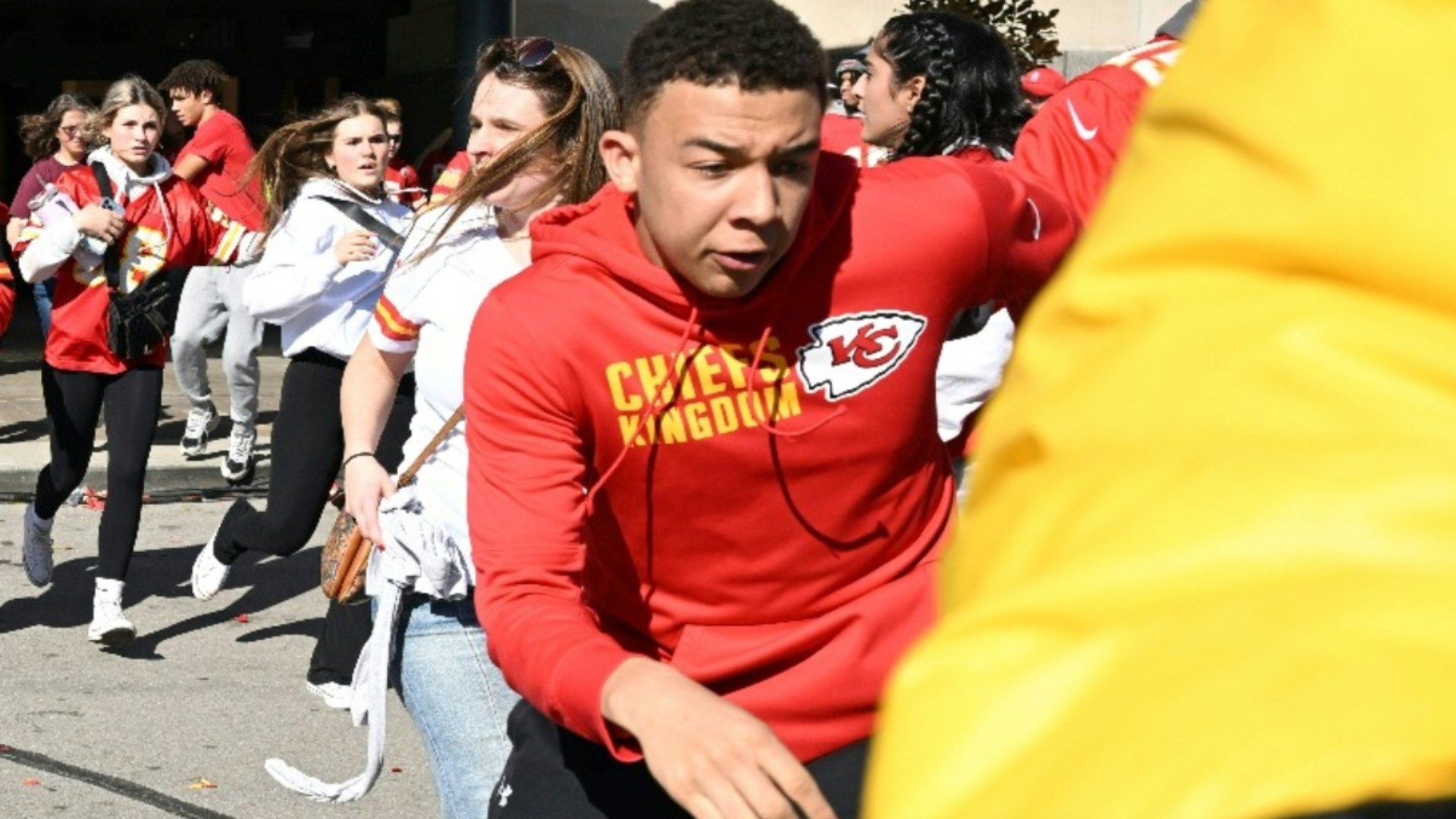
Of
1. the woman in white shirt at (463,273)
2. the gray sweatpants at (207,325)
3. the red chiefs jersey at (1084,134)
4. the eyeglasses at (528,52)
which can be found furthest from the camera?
the gray sweatpants at (207,325)

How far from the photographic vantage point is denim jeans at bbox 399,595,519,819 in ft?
12.4

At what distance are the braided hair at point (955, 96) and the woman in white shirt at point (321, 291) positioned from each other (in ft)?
6.09

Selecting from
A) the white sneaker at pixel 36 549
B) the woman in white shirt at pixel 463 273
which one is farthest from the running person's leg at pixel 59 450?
the woman in white shirt at pixel 463 273

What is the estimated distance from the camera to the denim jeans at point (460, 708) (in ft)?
12.4

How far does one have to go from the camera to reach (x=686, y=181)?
2885 mm

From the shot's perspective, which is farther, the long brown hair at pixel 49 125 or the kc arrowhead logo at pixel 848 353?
the long brown hair at pixel 49 125

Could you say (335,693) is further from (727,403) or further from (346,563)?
(727,403)

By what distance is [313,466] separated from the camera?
7320 millimetres

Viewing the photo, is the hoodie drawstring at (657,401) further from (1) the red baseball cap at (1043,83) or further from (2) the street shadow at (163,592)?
(2) the street shadow at (163,592)

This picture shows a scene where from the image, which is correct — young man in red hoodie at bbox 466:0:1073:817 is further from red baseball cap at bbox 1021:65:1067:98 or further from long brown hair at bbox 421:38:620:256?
red baseball cap at bbox 1021:65:1067:98

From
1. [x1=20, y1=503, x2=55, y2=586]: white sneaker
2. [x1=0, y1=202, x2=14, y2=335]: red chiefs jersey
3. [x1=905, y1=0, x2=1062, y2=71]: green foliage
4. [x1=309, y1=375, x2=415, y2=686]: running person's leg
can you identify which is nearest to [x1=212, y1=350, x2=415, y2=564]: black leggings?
[x1=309, y1=375, x2=415, y2=686]: running person's leg

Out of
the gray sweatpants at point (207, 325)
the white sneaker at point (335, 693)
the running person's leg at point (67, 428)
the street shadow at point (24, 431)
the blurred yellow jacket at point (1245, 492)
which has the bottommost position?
the street shadow at point (24, 431)

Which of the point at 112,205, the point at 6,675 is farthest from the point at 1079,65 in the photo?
the point at 6,675

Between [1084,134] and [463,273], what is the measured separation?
1.18 metres
